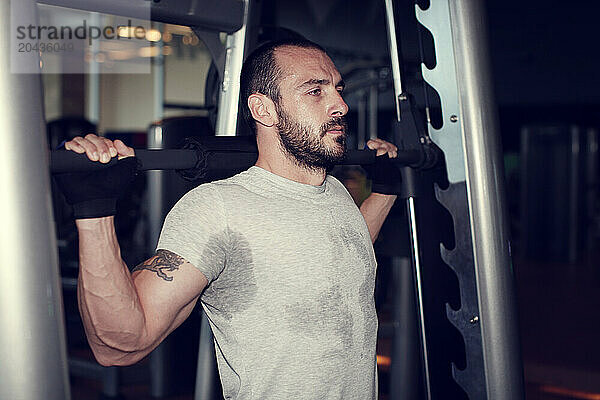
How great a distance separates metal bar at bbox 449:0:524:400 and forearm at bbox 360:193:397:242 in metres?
0.20

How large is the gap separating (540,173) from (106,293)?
18.6ft

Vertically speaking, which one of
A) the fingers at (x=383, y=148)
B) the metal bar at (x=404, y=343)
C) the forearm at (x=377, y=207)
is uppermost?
the fingers at (x=383, y=148)

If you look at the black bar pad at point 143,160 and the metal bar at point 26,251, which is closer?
the metal bar at point 26,251

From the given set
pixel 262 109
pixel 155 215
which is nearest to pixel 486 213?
pixel 262 109

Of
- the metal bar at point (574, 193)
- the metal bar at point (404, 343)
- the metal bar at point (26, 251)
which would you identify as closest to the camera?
the metal bar at point (26, 251)

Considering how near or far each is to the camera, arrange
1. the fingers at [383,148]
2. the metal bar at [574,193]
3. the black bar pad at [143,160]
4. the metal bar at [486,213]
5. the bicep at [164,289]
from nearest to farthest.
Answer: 1. the black bar pad at [143,160]
2. the bicep at [164,289]
3. the metal bar at [486,213]
4. the fingers at [383,148]
5. the metal bar at [574,193]

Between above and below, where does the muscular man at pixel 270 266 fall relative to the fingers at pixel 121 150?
below

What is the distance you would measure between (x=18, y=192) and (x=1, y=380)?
0.19m

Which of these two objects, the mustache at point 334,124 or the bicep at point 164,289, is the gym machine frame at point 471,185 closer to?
the mustache at point 334,124

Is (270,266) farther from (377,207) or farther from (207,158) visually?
(377,207)

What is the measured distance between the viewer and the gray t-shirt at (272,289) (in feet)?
3.43

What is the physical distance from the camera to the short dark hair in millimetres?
1140

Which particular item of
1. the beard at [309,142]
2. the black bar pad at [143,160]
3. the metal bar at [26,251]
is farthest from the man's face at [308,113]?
the metal bar at [26,251]

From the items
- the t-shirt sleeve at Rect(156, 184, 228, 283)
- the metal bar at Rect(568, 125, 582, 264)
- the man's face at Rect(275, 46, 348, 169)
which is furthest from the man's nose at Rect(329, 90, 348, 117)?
the metal bar at Rect(568, 125, 582, 264)
